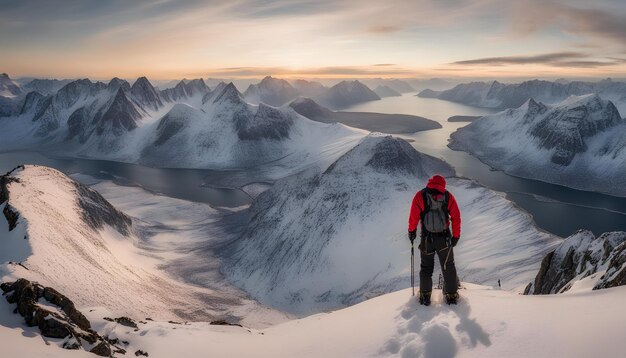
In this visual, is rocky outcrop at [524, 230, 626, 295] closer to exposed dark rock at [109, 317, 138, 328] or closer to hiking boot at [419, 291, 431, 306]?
hiking boot at [419, 291, 431, 306]

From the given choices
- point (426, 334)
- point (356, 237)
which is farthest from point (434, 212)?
point (356, 237)

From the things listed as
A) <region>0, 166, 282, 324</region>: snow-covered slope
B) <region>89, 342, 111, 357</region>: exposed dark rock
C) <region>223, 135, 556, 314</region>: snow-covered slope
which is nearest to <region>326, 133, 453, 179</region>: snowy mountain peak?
<region>223, 135, 556, 314</region>: snow-covered slope

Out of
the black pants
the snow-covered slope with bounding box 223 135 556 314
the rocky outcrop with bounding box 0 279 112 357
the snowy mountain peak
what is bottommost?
the snow-covered slope with bounding box 223 135 556 314

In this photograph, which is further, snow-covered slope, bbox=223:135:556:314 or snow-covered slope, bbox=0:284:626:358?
snow-covered slope, bbox=223:135:556:314

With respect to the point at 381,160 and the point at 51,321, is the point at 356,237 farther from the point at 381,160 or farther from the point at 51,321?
the point at 51,321

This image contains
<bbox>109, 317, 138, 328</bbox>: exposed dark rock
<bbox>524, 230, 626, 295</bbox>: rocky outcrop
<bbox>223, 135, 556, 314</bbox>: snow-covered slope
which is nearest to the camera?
<bbox>109, 317, 138, 328</bbox>: exposed dark rock

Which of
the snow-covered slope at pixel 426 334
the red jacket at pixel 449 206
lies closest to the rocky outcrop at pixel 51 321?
the snow-covered slope at pixel 426 334

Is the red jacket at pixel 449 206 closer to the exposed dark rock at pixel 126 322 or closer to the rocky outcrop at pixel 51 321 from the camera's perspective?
the rocky outcrop at pixel 51 321

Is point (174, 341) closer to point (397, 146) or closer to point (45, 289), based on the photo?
point (45, 289)
